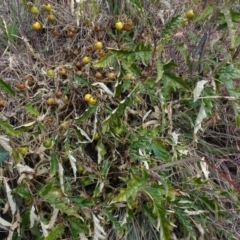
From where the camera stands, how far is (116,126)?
149 cm

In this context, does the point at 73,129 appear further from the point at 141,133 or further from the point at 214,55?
the point at 214,55

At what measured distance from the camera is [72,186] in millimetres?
1488

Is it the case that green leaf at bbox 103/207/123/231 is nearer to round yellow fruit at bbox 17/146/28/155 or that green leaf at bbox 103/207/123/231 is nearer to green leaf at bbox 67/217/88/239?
green leaf at bbox 67/217/88/239

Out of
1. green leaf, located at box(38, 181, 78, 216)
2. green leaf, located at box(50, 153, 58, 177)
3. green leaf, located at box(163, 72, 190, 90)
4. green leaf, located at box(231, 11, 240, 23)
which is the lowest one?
A: green leaf, located at box(38, 181, 78, 216)

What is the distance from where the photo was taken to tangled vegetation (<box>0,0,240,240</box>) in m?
1.41

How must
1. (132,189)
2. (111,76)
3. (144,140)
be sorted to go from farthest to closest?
(111,76)
(144,140)
(132,189)

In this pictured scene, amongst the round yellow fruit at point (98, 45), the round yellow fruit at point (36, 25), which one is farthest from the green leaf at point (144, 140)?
the round yellow fruit at point (36, 25)

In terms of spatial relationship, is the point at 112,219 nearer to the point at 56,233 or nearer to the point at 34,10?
the point at 56,233

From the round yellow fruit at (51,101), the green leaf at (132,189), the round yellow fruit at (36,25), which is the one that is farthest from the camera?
the round yellow fruit at (36,25)

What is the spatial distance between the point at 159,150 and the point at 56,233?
0.37 meters

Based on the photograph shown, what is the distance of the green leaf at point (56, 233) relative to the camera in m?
1.34

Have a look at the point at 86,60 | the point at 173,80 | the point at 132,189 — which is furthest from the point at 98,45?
the point at 132,189

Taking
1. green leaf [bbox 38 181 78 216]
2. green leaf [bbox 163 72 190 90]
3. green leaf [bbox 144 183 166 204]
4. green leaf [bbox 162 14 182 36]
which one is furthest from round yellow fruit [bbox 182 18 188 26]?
green leaf [bbox 38 181 78 216]

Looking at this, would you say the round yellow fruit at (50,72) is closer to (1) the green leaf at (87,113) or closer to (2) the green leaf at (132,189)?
(1) the green leaf at (87,113)
